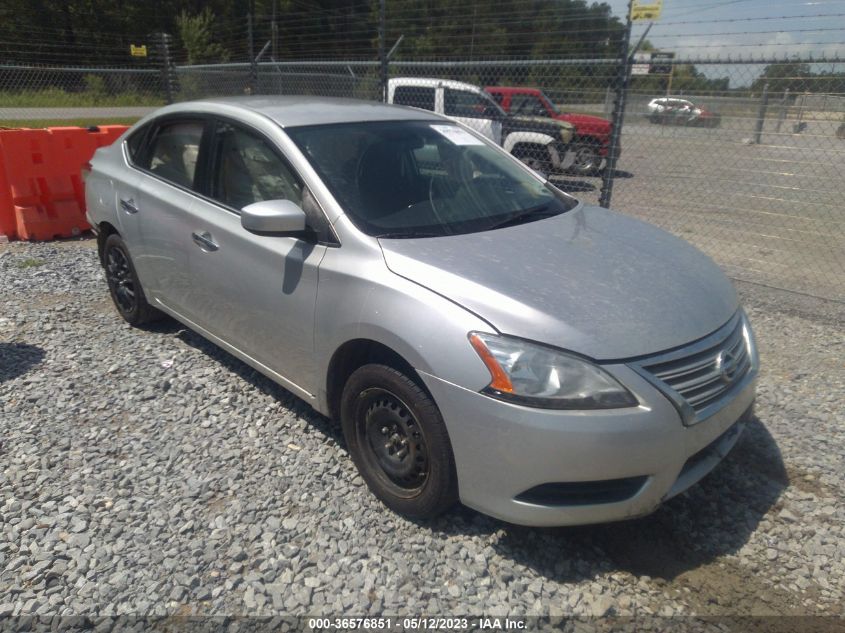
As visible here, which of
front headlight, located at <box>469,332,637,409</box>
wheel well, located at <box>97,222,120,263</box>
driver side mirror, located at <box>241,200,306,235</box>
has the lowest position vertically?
wheel well, located at <box>97,222,120,263</box>

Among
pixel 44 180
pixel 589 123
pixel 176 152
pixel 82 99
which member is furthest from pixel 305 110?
pixel 82 99

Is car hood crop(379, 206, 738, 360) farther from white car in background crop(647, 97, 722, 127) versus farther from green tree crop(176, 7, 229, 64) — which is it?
green tree crop(176, 7, 229, 64)

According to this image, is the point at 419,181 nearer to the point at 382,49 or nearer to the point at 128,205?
the point at 128,205

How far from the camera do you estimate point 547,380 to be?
2.35m

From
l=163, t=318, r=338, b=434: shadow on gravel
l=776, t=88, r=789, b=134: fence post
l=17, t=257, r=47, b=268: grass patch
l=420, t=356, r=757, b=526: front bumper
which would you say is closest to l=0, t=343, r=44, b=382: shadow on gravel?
l=163, t=318, r=338, b=434: shadow on gravel

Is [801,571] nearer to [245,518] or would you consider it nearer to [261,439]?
[245,518]

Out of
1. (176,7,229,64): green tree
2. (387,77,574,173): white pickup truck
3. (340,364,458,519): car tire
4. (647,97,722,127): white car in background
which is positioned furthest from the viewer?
(176,7,229,64): green tree

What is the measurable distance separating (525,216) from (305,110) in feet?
4.52

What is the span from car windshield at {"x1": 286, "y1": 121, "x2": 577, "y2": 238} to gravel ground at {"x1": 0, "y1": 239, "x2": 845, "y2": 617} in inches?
49.5

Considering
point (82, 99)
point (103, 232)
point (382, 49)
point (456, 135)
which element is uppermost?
point (382, 49)

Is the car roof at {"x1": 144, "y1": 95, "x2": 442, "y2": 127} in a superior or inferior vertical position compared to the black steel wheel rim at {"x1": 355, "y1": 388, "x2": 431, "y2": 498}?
superior

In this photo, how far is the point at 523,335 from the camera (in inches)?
94.3

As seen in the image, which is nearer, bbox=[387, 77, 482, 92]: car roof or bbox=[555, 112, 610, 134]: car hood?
bbox=[387, 77, 482, 92]: car roof

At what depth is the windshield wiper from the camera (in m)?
3.28
